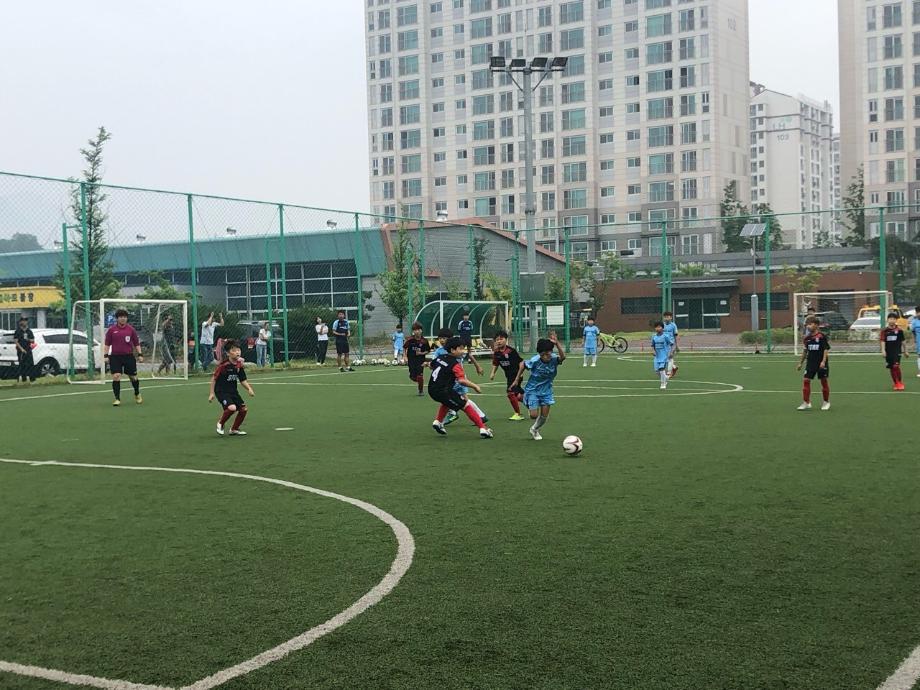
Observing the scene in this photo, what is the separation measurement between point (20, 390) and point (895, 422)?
773 inches

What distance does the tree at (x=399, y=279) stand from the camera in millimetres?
42781

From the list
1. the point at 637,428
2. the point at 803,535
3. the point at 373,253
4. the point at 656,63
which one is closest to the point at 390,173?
the point at 656,63

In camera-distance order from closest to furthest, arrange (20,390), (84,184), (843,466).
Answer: (843,466) → (20,390) → (84,184)

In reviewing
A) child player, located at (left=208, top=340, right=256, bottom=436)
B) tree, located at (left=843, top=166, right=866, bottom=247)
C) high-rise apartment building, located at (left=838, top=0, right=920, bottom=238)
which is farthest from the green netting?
high-rise apartment building, located at (left=838, top=0, right=920, bottom=238)

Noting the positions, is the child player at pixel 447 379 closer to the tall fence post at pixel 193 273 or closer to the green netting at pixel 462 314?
the tall fence post at pixel 193 273

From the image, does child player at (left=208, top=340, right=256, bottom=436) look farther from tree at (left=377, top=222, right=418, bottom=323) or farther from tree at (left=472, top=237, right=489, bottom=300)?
tree at (left=472, top=237, right=489, bottom=300)

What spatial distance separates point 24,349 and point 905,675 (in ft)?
84.1

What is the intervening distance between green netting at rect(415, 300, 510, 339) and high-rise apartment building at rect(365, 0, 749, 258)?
42.9 meters

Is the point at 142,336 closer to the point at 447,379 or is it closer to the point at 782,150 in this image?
the point at 447,379

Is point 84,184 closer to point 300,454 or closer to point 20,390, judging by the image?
point 20,390

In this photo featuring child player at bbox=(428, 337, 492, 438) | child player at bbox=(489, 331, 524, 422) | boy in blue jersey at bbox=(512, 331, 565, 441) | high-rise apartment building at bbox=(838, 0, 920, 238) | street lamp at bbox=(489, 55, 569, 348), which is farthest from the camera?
high-rise apartment building at bbox=(838, 0, 920, 238)

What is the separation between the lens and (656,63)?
88.7m

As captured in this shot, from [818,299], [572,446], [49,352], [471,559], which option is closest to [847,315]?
[818,299]

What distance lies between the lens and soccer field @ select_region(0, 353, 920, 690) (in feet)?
16.8
